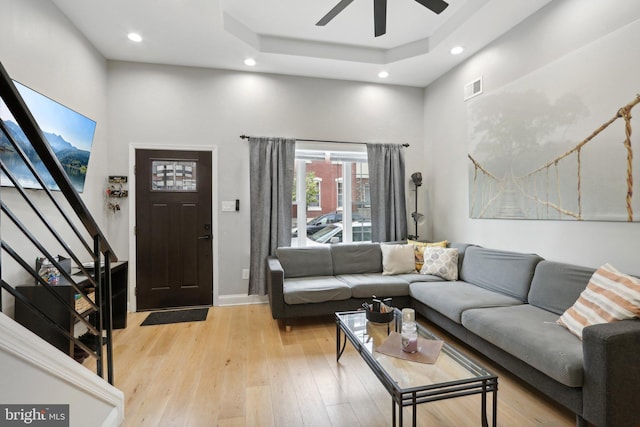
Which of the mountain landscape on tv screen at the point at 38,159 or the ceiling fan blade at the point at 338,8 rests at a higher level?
the ceiling fan blade at the point at 338,8

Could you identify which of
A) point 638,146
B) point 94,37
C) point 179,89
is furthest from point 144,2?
point 638,146

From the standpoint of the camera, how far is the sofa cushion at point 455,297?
2615 mm

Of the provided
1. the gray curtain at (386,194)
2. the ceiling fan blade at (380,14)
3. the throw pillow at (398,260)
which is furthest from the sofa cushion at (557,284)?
the ceiling fan blade at (380,14)

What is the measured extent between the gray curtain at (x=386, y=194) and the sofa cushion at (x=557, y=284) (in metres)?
1.89

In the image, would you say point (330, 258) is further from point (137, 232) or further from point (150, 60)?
point (150, 60)

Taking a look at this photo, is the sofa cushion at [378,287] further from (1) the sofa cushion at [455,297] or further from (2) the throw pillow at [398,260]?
(2) the throw pillow at [398,260]

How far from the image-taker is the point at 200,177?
3.91 meters

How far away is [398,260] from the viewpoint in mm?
3775

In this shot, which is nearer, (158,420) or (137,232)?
(158,420)

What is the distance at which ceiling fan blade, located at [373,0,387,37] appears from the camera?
235 centimetres

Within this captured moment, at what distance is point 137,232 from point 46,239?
115 cm

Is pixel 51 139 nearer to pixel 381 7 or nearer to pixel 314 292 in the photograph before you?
pixel 314 292

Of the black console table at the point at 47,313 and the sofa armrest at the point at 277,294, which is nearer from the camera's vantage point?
the black console table at the point at 47,313

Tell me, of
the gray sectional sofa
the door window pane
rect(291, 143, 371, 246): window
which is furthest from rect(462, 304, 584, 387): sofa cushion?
the door window pane
